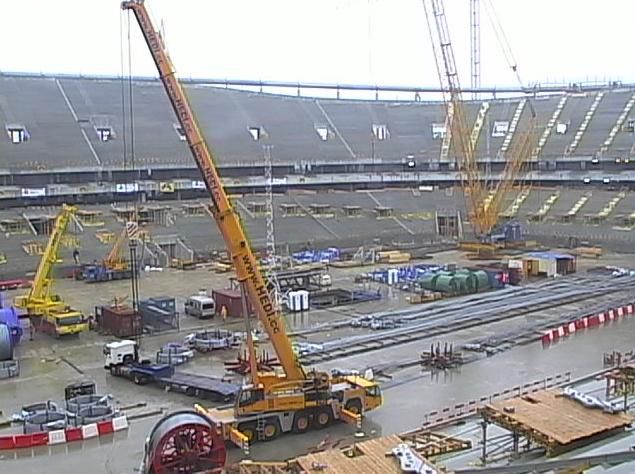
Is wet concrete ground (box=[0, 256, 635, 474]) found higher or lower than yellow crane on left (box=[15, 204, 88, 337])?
lower

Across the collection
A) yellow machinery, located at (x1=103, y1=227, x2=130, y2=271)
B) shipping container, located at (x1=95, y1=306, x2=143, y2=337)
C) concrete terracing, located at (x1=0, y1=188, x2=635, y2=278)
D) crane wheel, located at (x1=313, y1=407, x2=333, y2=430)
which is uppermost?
concrete terracing, located at (x1=0, y1=188, x2=635, y2=278)

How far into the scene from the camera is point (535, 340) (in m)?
20.9

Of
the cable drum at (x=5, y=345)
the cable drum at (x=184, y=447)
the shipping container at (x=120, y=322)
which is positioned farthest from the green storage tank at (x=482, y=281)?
the cable drum at (x=184, y=447)

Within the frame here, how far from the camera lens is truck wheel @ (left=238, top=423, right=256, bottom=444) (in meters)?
13.8

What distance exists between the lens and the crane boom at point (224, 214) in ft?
47.2

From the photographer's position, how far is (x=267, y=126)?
51375 mm

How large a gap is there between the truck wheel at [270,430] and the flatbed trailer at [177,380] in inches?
83.9

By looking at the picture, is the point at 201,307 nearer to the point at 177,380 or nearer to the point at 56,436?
the point at 177,380

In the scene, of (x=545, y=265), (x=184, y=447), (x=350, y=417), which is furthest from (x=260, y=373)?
(x=545, y=265)

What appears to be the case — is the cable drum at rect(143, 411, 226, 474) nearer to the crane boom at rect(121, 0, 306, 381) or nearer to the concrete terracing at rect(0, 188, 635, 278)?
A: the crane boom at rect(121, 0, 306, 381)

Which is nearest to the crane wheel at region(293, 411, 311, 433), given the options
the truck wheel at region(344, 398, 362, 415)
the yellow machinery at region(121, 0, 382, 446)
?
the yellow machinery at region(121, 0, 382, 446)

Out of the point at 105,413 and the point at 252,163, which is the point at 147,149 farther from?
the point at 105,413

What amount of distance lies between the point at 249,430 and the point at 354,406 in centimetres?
196

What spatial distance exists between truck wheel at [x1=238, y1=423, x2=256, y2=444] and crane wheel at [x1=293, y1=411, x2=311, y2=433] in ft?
2.53
